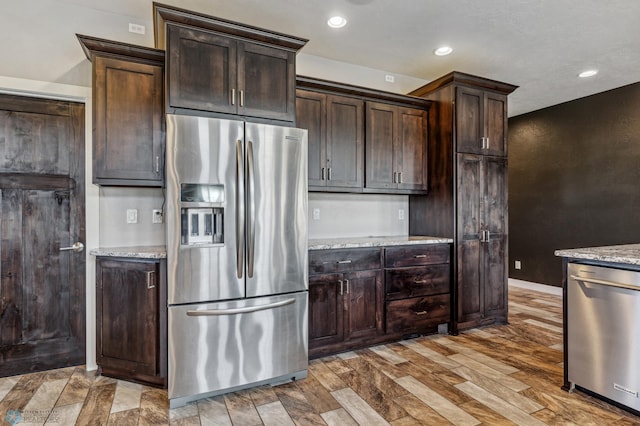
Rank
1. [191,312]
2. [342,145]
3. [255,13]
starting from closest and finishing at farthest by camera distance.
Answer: [191,312] < [255,13] < [342,145]

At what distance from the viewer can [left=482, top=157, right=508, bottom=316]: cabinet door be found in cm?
373

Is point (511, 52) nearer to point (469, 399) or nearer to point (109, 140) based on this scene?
point (469, 399)

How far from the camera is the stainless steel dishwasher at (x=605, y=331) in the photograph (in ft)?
6.67

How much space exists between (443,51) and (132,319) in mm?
3699

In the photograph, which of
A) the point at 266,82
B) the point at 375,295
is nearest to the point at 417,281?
the point at 375,295

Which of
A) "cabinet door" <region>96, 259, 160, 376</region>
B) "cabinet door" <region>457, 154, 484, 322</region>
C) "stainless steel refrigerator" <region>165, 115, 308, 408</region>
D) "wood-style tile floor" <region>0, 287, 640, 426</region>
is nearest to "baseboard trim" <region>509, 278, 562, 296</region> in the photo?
"cabinet door" <region>457, 154, 484, 322</region>

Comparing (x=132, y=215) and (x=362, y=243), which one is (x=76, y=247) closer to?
(x=132, y=215)

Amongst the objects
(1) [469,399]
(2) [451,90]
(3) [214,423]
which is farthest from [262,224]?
(2) [451,90]

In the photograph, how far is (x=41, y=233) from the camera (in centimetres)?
274

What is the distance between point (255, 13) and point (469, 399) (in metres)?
3.30

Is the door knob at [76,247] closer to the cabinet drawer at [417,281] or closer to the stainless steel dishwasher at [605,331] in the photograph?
the cabinet drawer at [417,281]

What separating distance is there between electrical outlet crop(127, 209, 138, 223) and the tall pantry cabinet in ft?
9.45

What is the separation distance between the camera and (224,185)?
2303 mm

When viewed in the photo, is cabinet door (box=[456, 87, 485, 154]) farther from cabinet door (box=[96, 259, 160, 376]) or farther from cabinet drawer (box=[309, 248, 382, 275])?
A: cabinet door (box=[96, 259, 160, 376])
